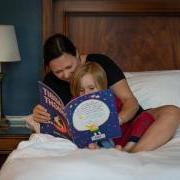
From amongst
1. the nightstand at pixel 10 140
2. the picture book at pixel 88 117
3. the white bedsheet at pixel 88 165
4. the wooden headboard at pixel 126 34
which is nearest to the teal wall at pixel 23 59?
the wooden headboard at pixel 126 34

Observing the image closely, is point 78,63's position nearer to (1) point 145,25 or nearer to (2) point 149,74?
(2) point 149,74

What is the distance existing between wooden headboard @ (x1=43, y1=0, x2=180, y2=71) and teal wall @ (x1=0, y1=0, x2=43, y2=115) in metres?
0.11

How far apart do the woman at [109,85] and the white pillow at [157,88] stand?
0.99 feet

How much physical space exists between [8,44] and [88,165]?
4.41ft

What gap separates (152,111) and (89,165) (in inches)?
27.8

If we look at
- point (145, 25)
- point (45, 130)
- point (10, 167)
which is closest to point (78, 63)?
point (45, 130)

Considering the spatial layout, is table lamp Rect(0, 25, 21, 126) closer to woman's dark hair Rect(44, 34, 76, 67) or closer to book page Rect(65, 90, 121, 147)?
woman's dark hair Rect(44, 34, 76, 67)

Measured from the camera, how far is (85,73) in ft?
6.07

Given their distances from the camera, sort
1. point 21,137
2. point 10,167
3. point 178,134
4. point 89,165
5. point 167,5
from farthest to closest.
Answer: point 167,5 → point 21,137 → point 178,134 → point 10,167 → point 89,165

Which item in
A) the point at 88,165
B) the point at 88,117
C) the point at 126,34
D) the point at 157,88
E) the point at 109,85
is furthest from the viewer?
the point at 126,34

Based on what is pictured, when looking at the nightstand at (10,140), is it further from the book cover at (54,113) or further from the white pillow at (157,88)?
the white pillow at (157,88)

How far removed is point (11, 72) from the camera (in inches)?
107

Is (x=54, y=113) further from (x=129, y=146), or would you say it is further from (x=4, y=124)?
(x=4, y=124)

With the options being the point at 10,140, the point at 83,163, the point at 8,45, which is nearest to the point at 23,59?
the point at 8,45
